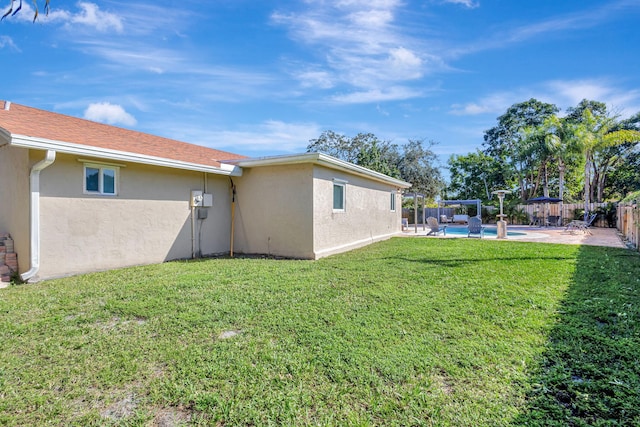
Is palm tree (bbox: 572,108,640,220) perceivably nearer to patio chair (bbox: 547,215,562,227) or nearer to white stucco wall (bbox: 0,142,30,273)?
patio chair (bbox: 547,215,562,227)

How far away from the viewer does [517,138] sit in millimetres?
32812

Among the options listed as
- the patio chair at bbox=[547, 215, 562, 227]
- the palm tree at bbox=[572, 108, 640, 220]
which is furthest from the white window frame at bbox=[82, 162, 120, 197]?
the palm tree at bbox=[572, 108, 640, 220]

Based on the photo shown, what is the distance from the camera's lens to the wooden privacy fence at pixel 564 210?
21.6 m

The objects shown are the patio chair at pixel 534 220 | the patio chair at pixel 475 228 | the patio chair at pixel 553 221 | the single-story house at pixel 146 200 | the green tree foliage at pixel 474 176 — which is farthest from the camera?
the green tree foliage at pixel 474 176

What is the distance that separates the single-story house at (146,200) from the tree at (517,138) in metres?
25.6

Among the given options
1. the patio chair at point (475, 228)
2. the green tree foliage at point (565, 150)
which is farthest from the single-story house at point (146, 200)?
the green tree foliage at point (565, 150)

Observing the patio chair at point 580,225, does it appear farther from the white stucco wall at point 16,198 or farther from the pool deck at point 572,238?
the white stucco wall at point 16,198

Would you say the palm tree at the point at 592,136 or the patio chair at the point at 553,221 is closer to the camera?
the patio chair at the point at 553,221

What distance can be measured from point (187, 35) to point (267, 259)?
7.50 metres

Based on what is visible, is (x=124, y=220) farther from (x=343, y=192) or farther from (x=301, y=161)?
(x=343, y=192)

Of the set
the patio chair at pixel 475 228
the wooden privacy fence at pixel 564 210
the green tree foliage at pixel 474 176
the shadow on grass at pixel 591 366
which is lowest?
the shadow on grass at pixel 591 366

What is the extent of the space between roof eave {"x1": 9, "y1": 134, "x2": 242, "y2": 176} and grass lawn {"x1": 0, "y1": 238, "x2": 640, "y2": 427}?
104 inches

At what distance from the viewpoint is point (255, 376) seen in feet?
9.64

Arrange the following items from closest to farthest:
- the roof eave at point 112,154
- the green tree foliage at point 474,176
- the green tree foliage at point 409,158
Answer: the roof eave at point 112,154 < the green tree foliage at point 409,158 < the green tree foliage at point 474,176
